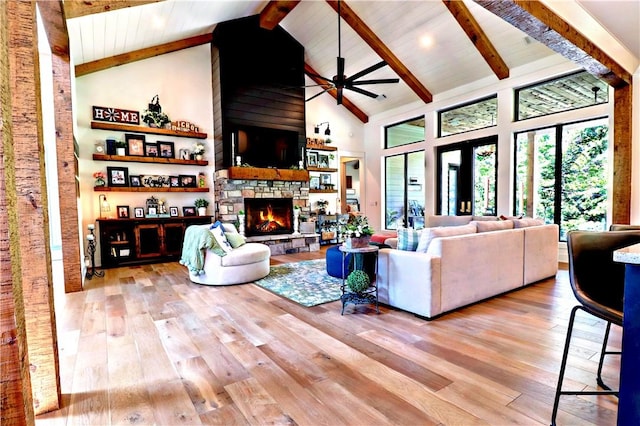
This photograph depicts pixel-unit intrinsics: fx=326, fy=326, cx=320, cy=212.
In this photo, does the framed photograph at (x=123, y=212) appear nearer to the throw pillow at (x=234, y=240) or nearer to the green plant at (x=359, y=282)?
the throw pillow at (x=234, y=240)

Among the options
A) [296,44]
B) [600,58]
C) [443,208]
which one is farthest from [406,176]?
[600,58]

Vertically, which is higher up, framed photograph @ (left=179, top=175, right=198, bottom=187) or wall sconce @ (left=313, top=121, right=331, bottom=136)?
wall sconce @ (left=313, top=121, right=331, bottom=136)

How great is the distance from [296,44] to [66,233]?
6.08 metres

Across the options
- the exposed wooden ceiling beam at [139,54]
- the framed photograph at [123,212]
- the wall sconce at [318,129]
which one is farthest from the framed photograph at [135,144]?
the wall sconce at [318,129]

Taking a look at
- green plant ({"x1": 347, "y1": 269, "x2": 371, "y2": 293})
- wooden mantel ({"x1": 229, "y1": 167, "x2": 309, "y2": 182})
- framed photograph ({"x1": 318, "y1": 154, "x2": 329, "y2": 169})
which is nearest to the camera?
green plant ({"x1": 347, "y1": 269, "x2": 371, "y2": 293})

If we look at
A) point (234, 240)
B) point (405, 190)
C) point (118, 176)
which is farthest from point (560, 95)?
point (118, 176)

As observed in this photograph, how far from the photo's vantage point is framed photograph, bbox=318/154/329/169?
8.69 metres

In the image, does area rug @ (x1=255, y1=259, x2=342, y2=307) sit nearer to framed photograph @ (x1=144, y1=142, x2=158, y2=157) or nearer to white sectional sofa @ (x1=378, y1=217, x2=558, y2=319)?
white sectional sofa @ (x1=378, y1=217, x2=558, y2=319)

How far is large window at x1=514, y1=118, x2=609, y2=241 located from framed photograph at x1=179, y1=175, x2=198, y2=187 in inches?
257

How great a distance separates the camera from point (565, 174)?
5770 millimetres

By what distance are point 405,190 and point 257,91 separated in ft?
15.3

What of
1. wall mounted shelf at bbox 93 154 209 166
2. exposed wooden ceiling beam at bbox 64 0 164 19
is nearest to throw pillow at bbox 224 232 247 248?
wall mounted shelf at bbox 93 154 209 166

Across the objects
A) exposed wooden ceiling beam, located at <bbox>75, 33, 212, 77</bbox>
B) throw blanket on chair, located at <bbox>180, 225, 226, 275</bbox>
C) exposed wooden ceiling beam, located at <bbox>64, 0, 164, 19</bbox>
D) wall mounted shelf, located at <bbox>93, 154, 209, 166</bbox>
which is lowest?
throw blanket on chair, located at <bbox>180, 225, 226, 275</bbox>

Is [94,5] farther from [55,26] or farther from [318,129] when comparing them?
[318,129]
